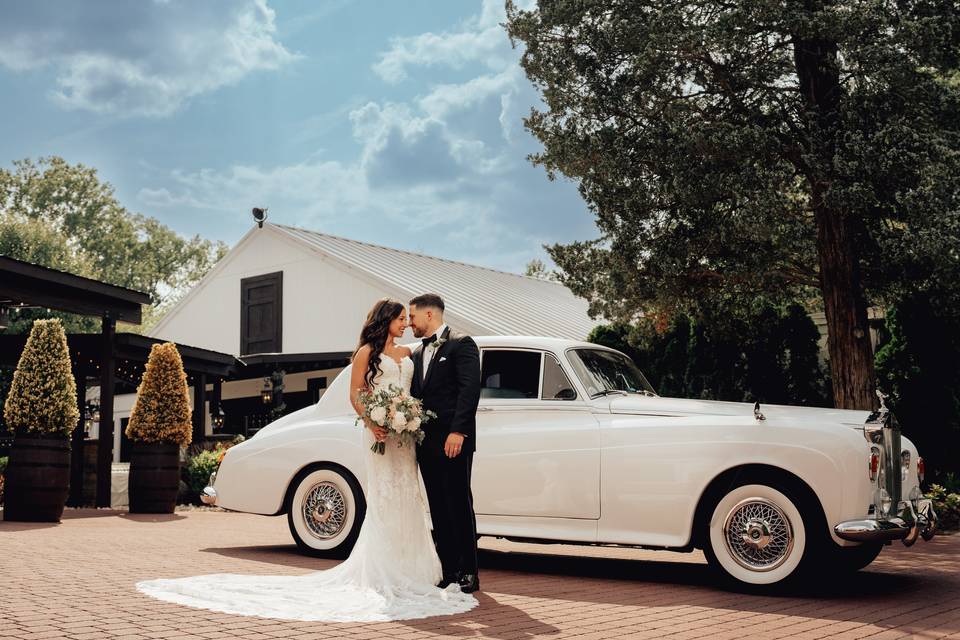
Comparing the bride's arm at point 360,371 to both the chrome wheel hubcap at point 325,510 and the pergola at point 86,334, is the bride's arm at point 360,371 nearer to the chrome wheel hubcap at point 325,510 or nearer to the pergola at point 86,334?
the chrome wheel hubcap at point 325,510

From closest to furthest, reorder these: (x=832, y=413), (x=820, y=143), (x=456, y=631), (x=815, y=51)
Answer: (x=456, y=631) < (x=832, y=413) < (x=820, y=143) < (x=815, y=51)

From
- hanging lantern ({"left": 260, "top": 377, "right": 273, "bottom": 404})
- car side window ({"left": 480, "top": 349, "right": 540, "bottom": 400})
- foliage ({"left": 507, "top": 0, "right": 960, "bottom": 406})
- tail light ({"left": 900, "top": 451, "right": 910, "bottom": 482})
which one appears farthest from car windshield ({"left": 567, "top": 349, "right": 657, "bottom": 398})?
hanging lantern ({"left": 260, "top": 377, "right": 273, "bottom": 404})

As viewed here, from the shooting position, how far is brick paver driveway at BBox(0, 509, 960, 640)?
5242 mm

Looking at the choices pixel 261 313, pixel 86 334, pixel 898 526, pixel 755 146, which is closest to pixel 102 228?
pixel 261 313

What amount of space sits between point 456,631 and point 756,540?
2.71 meters

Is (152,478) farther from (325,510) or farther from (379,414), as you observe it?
(379,414)

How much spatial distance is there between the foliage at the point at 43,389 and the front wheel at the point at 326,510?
505cm

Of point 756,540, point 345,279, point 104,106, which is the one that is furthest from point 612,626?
point 104,106

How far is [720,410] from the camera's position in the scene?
746 centimetres

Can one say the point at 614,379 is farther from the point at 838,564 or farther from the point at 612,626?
the point at 612,626

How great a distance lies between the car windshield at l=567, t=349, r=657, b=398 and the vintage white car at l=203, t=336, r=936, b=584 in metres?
0.02

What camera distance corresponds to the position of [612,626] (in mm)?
5555

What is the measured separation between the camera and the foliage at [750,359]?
56.5ft

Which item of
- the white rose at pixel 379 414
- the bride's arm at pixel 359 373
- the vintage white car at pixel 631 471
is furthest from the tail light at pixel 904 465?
the bride's arm at pixel 359 373
